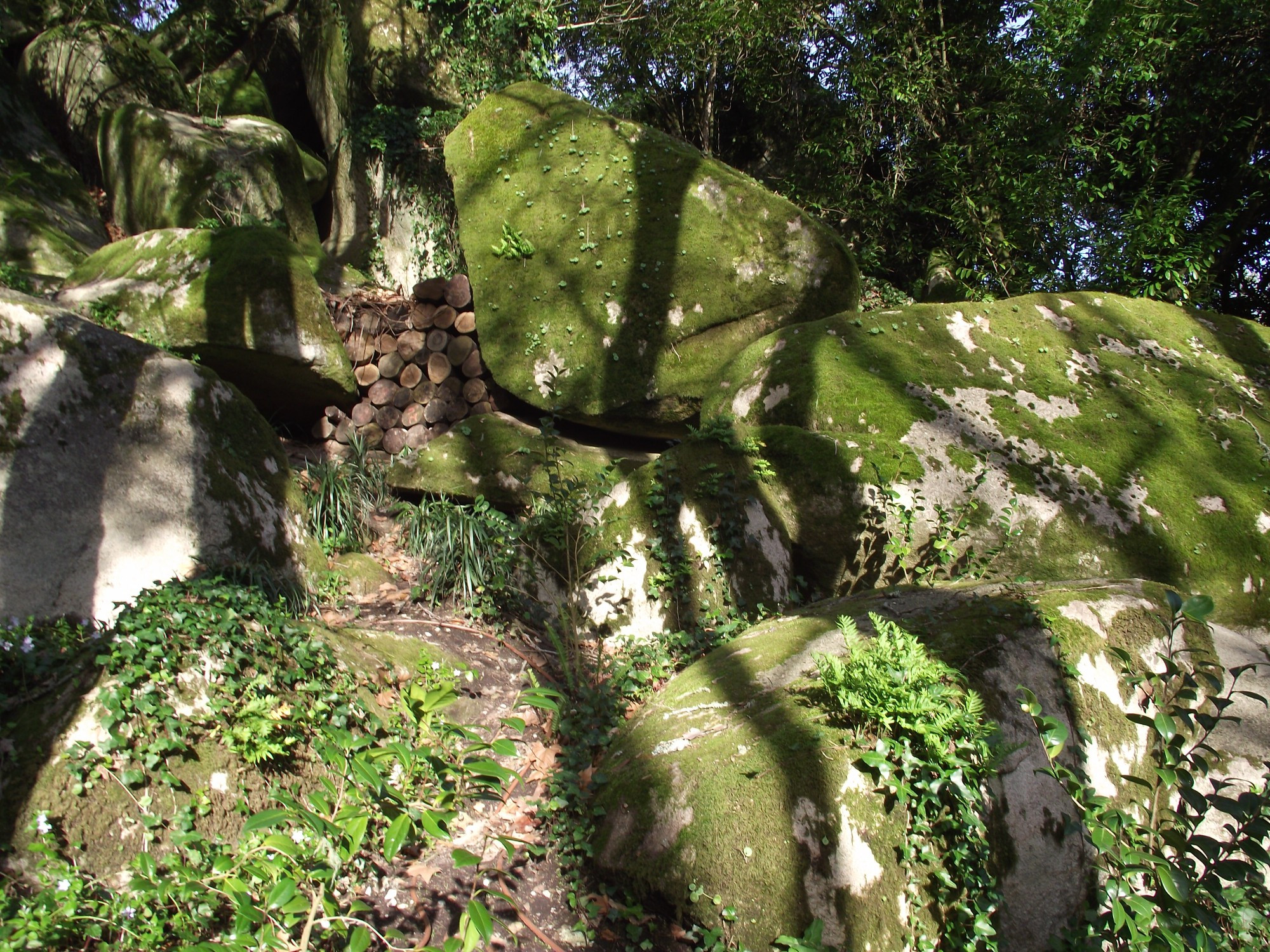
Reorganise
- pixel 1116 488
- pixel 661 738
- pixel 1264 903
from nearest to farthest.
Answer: pixel 1264 903, pixel 661 738, pixel 1116 488

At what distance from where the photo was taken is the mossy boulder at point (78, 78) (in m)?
9.15

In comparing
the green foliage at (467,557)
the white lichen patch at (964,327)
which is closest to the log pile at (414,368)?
the green foliage at (467,557)

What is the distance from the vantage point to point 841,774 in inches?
99.1

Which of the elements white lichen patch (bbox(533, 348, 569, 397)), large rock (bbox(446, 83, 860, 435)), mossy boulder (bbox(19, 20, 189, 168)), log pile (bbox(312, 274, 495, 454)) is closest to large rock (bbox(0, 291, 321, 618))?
log pile (bbox(312, 274, 495, 454))

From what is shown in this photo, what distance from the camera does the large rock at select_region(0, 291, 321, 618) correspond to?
3332mm

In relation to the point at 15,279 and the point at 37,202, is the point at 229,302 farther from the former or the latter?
the point at 37,202

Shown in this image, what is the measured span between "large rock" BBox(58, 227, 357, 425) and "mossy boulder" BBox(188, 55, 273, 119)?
15.6 feet

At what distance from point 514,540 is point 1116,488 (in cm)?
390

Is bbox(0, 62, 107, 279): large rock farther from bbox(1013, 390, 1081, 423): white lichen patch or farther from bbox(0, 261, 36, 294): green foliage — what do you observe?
bbox(1013, 390, 1081, 423): white lichen patch

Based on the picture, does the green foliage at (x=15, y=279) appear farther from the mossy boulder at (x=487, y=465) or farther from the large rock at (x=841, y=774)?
the large rock at (x=841, y=774)

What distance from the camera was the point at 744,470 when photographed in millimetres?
4645

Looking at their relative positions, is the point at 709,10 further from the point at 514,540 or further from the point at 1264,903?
the point at 1264,903

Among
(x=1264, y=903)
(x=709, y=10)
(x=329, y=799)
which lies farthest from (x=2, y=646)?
(x=709, y=10)

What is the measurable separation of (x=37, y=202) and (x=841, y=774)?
8866 mm
